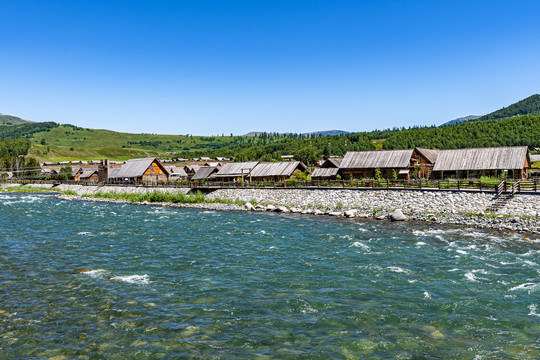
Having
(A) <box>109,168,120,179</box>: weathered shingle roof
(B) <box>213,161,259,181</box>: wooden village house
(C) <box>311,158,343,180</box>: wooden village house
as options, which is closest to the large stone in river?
(C) <box>311,158,343,180</box>: wooden village house

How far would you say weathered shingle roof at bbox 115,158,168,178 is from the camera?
91938 millimetres

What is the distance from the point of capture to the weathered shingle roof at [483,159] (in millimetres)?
48169

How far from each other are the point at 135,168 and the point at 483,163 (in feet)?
243

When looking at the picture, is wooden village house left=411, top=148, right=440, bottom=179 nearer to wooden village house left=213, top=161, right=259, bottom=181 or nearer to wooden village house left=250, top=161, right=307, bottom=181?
wooden village house left=250, top=161, right=307, bottom=181

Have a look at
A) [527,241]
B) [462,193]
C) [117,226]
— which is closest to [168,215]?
[117,226]

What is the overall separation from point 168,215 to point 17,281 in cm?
2741

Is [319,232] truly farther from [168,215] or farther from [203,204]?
[203,204]

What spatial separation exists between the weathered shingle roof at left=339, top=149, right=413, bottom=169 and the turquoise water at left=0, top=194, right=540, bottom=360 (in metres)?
30.6

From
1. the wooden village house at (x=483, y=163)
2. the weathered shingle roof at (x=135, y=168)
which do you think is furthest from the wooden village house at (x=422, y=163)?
the weathered shingle roof at (x=135, y=168)

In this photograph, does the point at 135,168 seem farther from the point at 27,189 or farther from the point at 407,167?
the point at 407,167

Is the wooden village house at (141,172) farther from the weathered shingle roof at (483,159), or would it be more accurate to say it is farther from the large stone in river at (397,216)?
the large stone in river at (397,216)

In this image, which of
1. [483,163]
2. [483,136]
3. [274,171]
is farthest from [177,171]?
[483,136]

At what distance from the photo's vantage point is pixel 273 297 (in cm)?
1571

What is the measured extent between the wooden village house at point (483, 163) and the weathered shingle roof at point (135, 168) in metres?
64.9
